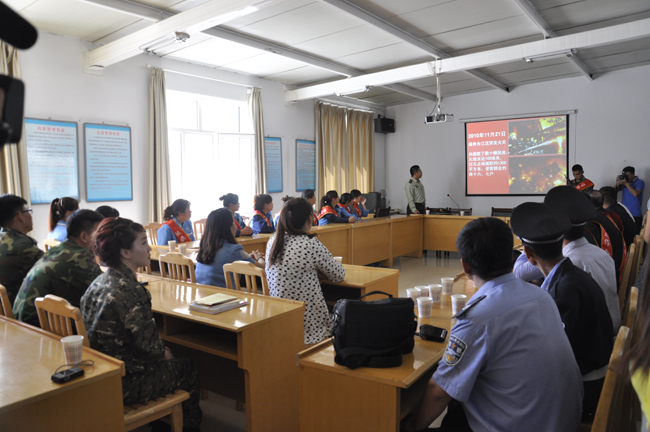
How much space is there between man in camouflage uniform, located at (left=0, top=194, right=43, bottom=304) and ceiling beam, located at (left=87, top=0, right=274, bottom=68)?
258cm

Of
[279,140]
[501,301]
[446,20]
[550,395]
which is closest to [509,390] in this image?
[550,395]

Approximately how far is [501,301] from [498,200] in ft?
29.2

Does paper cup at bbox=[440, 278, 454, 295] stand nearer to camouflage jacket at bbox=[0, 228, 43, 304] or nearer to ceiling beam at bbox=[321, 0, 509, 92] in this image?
camouflage jacket at bbox=[0, 228, 43, 304]

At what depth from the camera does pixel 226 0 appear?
13.8 ft

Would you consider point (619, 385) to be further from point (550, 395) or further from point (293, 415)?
point (293, 415)

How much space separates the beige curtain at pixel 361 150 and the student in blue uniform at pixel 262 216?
423 centimetres

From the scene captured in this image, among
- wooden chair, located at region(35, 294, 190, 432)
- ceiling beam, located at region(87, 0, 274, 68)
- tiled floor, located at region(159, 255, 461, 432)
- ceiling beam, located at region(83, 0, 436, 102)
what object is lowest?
tiled floor, located at region(159, 255, 461, 432)

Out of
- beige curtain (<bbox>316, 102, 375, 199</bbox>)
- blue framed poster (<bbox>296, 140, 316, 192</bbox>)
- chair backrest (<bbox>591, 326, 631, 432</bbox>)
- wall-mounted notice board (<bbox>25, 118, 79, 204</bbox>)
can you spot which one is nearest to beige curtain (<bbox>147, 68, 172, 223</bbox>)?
wall-mounted notice board (<bbox>25, 118, 79, 204</bbox>)

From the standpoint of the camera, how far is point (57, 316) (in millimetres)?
2004

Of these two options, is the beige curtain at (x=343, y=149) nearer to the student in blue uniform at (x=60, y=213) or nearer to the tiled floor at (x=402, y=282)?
the tiled floor at (x=402, y=282)

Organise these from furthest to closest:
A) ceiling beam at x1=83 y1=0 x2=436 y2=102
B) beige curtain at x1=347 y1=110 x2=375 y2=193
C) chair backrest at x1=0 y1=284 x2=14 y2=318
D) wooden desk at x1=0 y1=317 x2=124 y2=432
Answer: beige curtain at x1=347 y1=110 x2=375 y2=193, ceiling beam at x1=83 y1=0 x2=436 y2=102, chair backrest at x1=0 y1=284 x2=14 y2=318, wooden desk at x1=0 y1=317 x2=124 y2=432

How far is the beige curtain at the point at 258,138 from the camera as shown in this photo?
769cm

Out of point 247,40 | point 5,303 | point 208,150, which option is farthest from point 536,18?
point 5,303

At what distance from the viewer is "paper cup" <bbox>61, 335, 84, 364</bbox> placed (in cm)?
157
